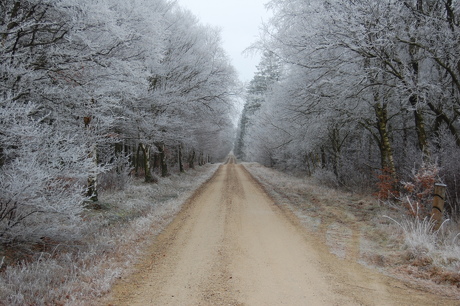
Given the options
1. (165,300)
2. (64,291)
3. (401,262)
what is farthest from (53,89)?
(401,262)

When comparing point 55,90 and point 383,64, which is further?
point 383,64

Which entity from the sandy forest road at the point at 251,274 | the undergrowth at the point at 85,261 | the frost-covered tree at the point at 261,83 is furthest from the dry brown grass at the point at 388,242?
the frost-covered tree at the point at 261,83

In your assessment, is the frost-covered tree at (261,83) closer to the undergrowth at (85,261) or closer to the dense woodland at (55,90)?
the dense woodland at (55,90)

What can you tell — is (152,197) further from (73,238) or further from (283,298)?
(283,298)

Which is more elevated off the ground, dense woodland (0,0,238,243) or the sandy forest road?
dense woodland (0,0,238,243)

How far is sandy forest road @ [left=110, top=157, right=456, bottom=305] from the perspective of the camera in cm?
394

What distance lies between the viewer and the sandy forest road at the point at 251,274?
3.94 metres

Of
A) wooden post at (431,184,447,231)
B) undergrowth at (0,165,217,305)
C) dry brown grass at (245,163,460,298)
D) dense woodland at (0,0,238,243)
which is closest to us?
undergrowth at (0,165,217,305)

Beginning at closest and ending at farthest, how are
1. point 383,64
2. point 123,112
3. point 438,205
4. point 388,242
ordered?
point 438,205 → point 388,242 → point 383,64 → point 123,112

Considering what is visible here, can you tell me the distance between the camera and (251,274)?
4.72 metres

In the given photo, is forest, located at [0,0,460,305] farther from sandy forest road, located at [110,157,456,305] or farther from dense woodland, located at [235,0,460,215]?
sandy forest road, located at [110,157,456,305]

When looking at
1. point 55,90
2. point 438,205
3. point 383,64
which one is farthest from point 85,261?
point 383,64

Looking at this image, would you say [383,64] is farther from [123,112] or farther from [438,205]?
[123,112]

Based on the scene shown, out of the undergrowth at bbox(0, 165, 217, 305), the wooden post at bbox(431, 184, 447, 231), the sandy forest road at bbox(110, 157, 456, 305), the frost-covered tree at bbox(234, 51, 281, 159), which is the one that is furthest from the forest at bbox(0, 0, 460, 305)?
the frost-covered tree at bbox(234, 51, 281, 159)
